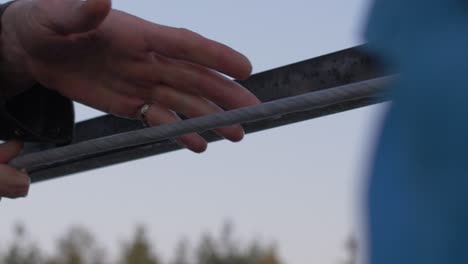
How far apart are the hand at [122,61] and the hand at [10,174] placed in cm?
10

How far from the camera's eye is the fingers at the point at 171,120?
1.24 metres

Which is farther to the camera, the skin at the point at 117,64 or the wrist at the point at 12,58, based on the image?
the wrist at the point at 12,58

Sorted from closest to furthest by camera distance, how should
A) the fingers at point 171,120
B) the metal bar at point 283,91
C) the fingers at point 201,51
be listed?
1. the metal bar at point 283,91
2. the fingers at point 201,51
3. the fingers at point 171,120

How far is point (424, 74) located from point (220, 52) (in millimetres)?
637

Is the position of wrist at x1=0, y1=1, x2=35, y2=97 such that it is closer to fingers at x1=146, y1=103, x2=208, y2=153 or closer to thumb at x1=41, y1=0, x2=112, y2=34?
thumb at x1=41, y1=0, x2=112, y2=34

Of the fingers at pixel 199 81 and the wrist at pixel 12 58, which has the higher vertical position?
the wrist at pixel 12 58

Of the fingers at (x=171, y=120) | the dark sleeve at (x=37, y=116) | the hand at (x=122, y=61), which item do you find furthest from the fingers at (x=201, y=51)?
the dark sleeve at (x=37, y=116)

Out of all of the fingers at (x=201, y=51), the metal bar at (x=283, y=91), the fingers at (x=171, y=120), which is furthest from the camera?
the fingers at (x=171, y=120)

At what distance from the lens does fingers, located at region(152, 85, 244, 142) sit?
3.91 ft

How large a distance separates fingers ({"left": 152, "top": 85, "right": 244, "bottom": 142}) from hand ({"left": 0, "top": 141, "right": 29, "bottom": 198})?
0.22m

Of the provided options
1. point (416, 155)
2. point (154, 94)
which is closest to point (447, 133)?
point (416, 155)

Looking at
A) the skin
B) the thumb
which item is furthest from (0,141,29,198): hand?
the thumb

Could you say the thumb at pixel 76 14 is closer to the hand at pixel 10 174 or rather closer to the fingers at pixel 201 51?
the fingers at pixel 201 51

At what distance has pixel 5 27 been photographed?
4.32 ft
